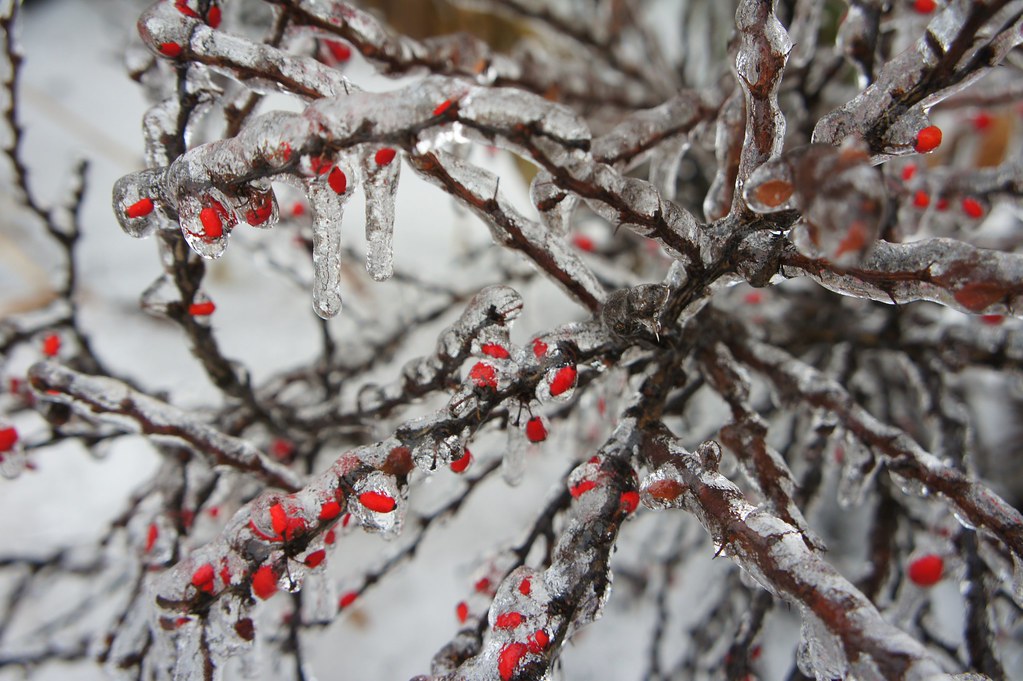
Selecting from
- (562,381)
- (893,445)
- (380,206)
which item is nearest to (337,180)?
(380,206)

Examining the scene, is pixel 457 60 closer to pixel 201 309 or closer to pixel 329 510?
pixel 201 309

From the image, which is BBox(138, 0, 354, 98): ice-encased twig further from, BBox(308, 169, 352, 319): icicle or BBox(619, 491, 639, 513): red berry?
BBox(619, 491, 639, 513): red berry

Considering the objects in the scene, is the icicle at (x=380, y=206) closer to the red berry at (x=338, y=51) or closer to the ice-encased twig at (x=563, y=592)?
the ice-encased twig at (x=563, y=592)

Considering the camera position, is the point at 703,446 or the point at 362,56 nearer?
the point at 703,446

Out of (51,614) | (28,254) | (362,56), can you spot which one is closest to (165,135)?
(362,56)

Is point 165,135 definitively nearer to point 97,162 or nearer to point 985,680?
point 985,680
